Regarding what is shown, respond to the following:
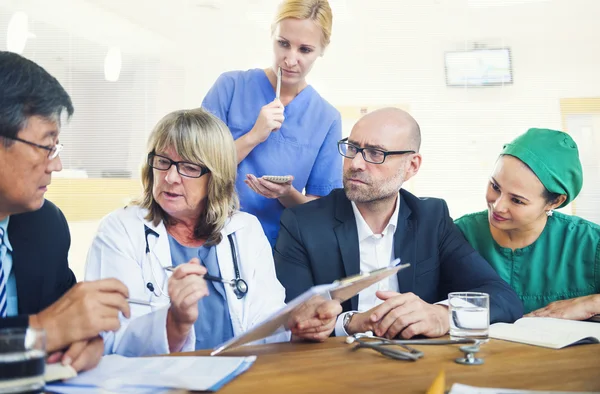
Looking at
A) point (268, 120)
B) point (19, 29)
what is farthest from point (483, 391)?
point (19, 29)

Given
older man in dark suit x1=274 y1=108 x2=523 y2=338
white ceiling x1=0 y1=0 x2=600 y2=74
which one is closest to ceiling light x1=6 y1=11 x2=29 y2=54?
white ceiling x1=0 y1=0 x2=600 y2=74

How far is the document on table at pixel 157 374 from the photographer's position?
1.04 meters

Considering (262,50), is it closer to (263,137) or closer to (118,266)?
(263,137)

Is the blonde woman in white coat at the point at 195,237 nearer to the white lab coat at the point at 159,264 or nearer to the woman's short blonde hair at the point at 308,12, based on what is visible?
the white lab coat at the point at 159,264

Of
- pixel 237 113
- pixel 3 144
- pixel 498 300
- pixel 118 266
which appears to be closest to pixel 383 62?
pixel 237 113

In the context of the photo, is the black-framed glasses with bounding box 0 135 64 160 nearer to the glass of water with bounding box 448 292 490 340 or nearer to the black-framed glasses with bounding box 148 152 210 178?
the black-framed glasses with bounding box 148 152 210 178

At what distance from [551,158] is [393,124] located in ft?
1.97

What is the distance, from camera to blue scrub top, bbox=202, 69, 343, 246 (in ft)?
8.37

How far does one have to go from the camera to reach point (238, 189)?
2541mm

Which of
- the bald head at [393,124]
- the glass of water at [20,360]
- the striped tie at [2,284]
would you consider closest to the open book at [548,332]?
the bald head at [393,124]

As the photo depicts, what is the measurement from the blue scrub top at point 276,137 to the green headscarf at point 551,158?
0.79 meters

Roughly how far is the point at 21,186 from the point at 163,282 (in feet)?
1.81

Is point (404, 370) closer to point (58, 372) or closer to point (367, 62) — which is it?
point (58, 372)

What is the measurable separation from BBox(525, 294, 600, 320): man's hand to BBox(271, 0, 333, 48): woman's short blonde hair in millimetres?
1356
